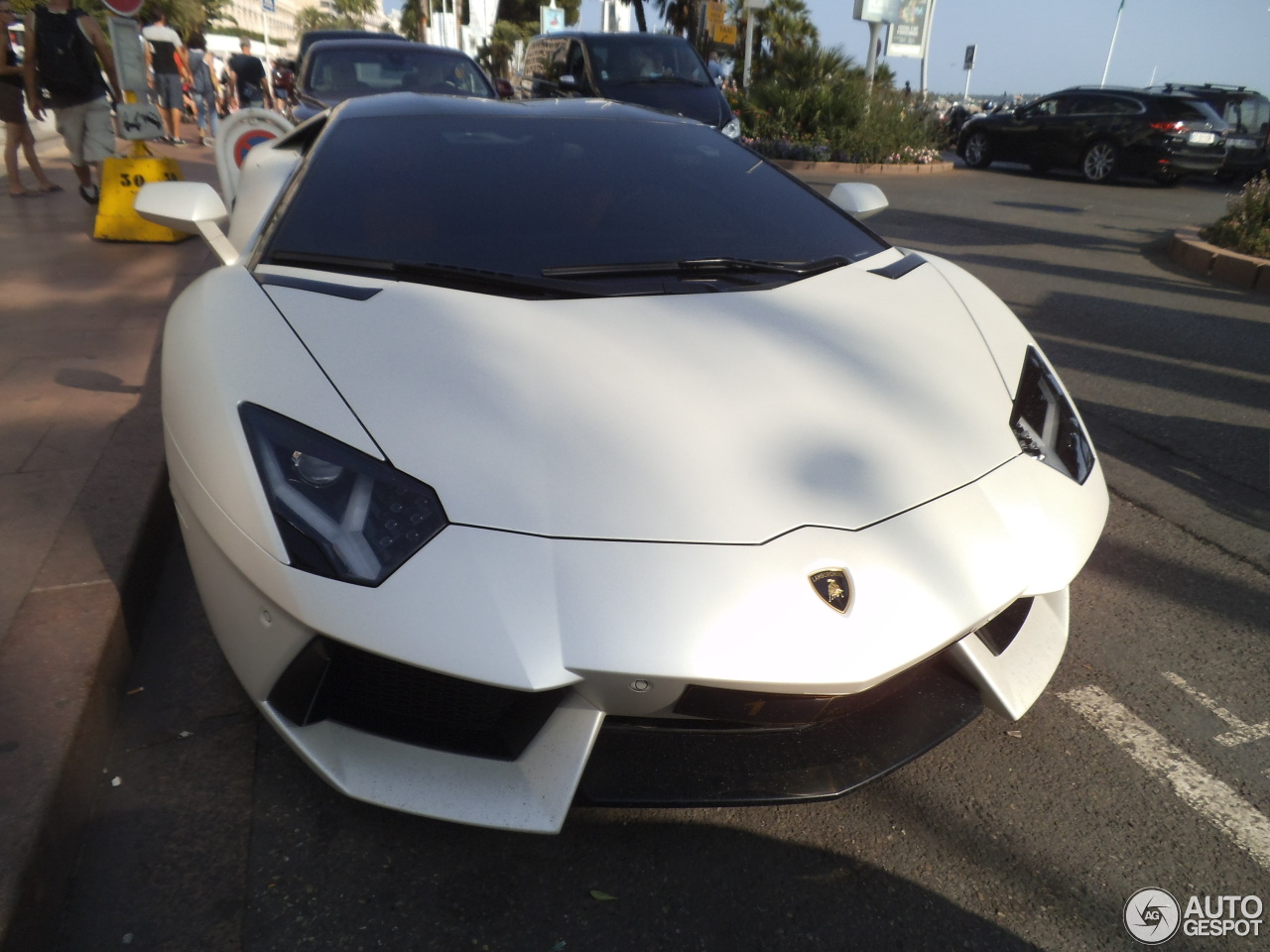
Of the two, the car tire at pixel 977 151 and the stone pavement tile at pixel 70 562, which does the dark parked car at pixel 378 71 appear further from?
the car tire at pixel 977 151

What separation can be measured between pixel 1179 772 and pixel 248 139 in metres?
6.11

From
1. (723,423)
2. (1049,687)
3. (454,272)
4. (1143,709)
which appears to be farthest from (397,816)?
(1143,709)

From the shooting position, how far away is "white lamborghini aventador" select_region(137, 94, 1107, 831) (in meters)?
1.43

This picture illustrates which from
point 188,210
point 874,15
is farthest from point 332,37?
point 874,15

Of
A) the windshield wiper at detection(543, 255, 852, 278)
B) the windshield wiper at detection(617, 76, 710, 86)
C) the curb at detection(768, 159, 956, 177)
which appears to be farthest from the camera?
the curb at detection(768, 159, 956, 177)

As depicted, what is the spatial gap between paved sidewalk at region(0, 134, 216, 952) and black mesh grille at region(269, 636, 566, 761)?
0.47m

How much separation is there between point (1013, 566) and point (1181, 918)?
667 mm

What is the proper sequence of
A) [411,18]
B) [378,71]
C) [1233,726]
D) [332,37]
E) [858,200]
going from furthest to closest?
[411,18] → [332,37] → [378,71] → [858,200] → [1233,726]

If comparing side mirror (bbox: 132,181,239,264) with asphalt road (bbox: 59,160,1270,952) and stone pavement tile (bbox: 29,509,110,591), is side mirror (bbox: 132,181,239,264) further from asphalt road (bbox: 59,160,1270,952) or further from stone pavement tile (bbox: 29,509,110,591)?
asphalt road (bbox: 59,160,1270,952)

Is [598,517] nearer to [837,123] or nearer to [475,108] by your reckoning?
[475,108]

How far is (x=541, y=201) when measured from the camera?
2.40 metres

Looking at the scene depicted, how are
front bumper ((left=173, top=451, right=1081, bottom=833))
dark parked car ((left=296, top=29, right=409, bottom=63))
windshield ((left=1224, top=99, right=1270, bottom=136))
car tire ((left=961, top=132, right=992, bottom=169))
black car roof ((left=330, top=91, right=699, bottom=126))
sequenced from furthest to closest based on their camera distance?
car tire ((left=961, top=132, right=992, bottom=169))
windshield ((left=1224, top=99, right=1270, bottom=136))
dark parked car ((left=296, top=29, right=409, bottom=63))
black car roof ((left=330, top=91, right=699, bottom=126))
front bumper ((left=173, top=451, right=1081, bottom=833))

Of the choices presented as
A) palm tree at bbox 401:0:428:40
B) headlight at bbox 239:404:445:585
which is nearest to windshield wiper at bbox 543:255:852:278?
headlight at bbox 239:404:445:585

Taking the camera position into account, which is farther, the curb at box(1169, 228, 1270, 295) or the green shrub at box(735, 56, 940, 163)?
the green shrub at box(735, 56, 940, 163)
